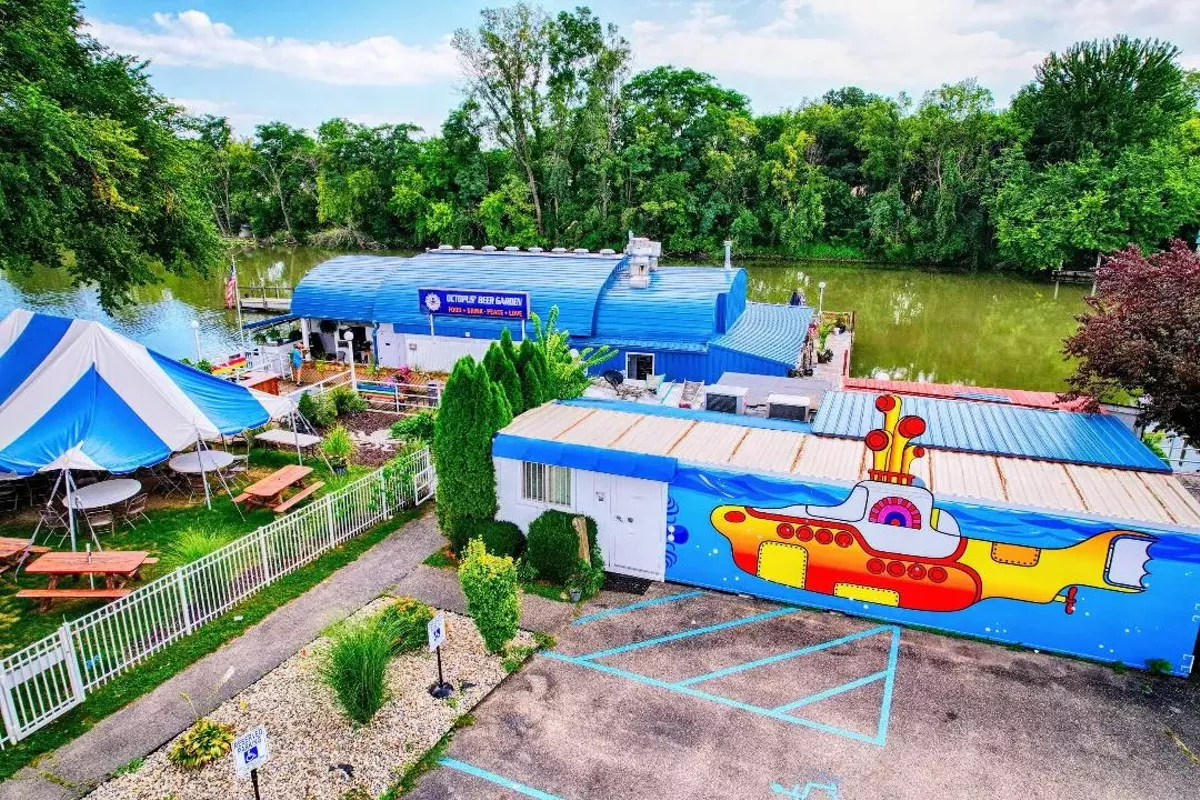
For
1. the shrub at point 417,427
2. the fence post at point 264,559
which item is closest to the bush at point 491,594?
the fence post at point 264,559

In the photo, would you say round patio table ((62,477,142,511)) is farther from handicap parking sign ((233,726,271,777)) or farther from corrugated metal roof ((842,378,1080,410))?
corrugated metal roof ((842,378,1080,410))

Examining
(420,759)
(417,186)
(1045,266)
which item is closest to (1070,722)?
(420,759)

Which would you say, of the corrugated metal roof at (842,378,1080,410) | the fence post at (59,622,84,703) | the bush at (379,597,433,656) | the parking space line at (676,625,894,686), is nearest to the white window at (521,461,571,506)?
the bush at (379,597,433,656)

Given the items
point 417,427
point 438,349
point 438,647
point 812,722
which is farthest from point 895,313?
point 438,647

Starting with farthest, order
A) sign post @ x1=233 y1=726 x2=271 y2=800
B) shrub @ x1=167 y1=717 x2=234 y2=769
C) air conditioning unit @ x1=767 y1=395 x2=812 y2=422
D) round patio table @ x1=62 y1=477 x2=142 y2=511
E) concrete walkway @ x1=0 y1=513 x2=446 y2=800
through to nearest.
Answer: air conditioning unit @ x1=767 y1=395 x2=812 y2=422 → round patio table @ x1=62 y1=477 x2=142 y2=511 → shrub @ x1=167 y1=717 x2=234 y2=769 → concrete walkway @ x1=0 y1=513 x2=446 y2=800 → sign post @ x1=233 y1=726 x2=271 y2=800

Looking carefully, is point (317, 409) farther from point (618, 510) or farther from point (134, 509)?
point (618, 510)

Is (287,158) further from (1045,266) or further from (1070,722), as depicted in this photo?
(1070,722)

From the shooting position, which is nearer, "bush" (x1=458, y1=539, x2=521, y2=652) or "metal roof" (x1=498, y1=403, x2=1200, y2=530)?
"bush" (x1=458, y1=539, x2=521, y2=652)
